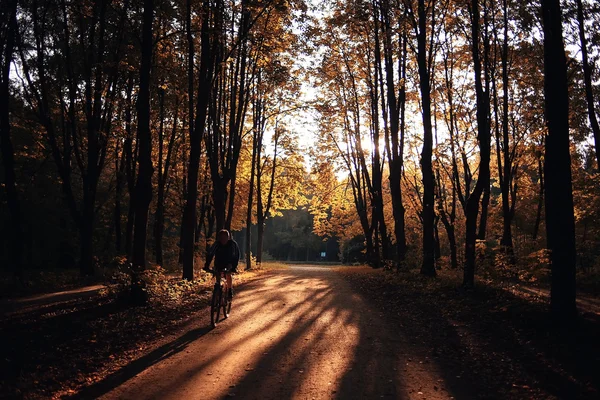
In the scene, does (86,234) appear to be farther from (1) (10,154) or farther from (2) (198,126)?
(2) (198,126)

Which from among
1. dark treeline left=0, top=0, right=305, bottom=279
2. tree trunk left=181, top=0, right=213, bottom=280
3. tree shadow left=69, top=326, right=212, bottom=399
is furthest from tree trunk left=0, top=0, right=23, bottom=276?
tree shadow left=69, top=326, right=212, bottom=399

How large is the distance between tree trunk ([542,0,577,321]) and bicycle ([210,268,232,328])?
21.8ft

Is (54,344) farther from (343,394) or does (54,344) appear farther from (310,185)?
(310,185)

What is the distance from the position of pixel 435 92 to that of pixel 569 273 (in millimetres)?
17811

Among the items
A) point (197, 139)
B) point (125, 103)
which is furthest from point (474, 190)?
point (125, 103)

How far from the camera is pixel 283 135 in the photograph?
3731 centimetres

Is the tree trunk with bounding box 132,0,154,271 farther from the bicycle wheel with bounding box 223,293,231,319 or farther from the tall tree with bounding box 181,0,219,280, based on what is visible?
the tall tree with bounding box 181,0,219,280

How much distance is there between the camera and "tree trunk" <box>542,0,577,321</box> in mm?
8062

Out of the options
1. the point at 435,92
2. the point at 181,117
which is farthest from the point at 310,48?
the point at 181,117

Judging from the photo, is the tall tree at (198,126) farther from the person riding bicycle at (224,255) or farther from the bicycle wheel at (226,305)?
the person riding bicycle at (224,255)

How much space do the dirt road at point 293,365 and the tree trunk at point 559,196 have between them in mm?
2821

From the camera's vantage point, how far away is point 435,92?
2427 cm

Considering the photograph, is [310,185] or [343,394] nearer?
[343,394]

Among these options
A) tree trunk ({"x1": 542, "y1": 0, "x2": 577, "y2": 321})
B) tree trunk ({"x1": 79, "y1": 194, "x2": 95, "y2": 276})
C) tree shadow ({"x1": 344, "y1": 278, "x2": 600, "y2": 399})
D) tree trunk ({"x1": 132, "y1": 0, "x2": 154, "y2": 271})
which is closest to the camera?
tree shadow ({"x1": 344, "y1": 278, "x2": 600, "y2": 399})
